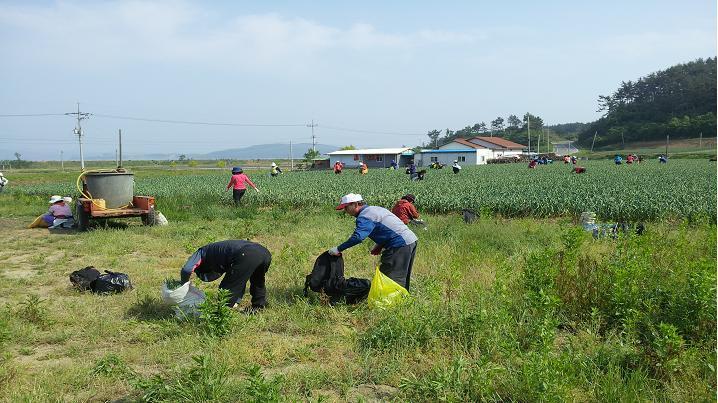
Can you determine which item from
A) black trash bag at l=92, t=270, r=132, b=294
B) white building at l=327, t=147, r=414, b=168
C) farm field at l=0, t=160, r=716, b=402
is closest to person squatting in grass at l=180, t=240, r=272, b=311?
farm field at l=0, t=160, r=716, b=402

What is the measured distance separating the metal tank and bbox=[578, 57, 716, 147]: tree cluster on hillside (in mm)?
89797

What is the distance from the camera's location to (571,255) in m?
5.62

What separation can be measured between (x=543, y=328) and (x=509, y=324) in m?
0.88

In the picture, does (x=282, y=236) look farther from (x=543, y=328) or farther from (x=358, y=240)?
(x=543, y=328)

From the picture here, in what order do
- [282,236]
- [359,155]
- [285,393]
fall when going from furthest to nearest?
[359,155]
[282,236]
[285,393]

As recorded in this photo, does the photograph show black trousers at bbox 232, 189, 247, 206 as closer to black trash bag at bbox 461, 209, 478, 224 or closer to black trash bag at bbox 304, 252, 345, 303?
black trash bag at bbox 461, 209, 478, 224

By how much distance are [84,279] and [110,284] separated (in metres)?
0.53

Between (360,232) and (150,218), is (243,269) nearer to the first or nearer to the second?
(360,232)

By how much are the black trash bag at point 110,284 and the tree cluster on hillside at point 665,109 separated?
9280 centimetres

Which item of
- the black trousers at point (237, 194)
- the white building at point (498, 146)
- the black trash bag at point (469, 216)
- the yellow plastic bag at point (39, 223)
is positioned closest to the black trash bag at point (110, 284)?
the black trash bag at point (469, 216)

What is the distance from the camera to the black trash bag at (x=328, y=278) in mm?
6375

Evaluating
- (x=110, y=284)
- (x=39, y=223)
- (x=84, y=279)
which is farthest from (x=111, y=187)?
(x=110, y=284)

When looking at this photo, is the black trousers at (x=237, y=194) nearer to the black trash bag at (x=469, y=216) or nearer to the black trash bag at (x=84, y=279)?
the black trash bag at (x=469, y=216)

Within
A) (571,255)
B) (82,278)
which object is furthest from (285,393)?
(82,278)
